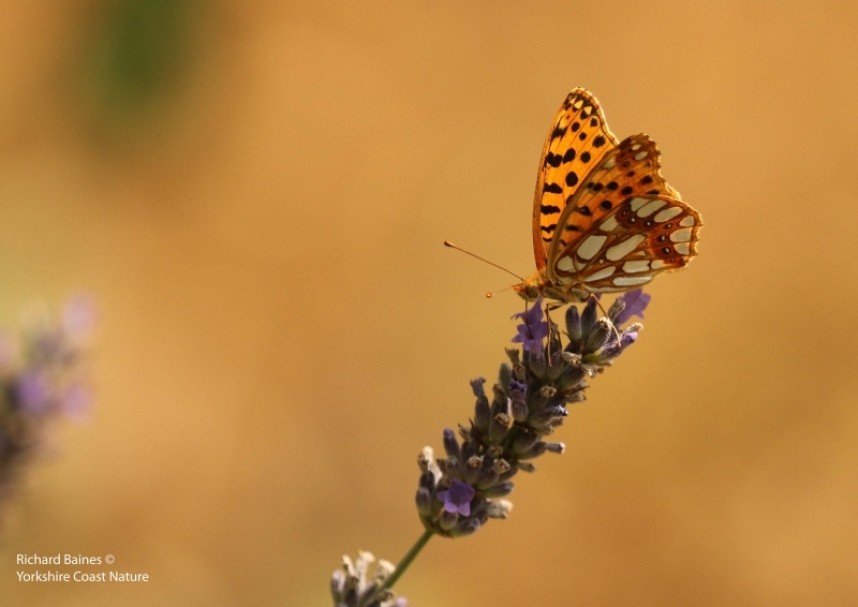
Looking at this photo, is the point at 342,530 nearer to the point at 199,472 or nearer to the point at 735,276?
the point at 199,472

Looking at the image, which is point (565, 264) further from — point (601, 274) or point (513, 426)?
point (513, 426)

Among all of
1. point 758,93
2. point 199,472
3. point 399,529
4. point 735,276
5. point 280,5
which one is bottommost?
point 399,529

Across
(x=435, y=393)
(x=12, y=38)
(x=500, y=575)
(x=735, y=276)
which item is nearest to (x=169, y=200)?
(x=12, y=38)

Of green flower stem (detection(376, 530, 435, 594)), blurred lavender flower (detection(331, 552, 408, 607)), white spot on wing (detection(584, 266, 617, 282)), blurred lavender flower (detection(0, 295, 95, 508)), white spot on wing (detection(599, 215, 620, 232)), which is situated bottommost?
blurred lavender flower (detection(331, 552, 408, 607))

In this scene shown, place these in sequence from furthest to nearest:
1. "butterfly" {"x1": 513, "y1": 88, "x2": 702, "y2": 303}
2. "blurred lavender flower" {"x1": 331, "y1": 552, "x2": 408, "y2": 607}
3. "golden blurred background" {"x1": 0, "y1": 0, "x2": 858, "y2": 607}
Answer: "golden blurred background" {"x1": 0, "y1": 0, "x2": 858, "y2": 607}
"butterfly" {"x1": 513, "y1": 88, "x2": 702, "y2": 303}
"blurred lavender flower" {"x1": 331, "y1": 552, "x2": 408, "y2": 607}

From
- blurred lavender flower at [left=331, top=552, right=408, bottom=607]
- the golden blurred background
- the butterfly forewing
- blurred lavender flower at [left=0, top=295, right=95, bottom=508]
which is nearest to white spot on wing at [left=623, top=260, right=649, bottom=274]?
the butterfly forewing

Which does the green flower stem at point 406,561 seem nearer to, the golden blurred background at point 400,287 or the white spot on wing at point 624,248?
the white spot on wing at point 624,248

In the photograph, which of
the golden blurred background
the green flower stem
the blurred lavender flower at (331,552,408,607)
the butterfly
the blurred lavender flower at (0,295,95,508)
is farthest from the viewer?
the golden blurred background

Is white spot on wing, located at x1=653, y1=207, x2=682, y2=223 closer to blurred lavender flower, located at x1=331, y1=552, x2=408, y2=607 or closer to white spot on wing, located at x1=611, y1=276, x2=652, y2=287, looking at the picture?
white spot on wing, located at x1=611, y1=276, x2=652, y2=287
